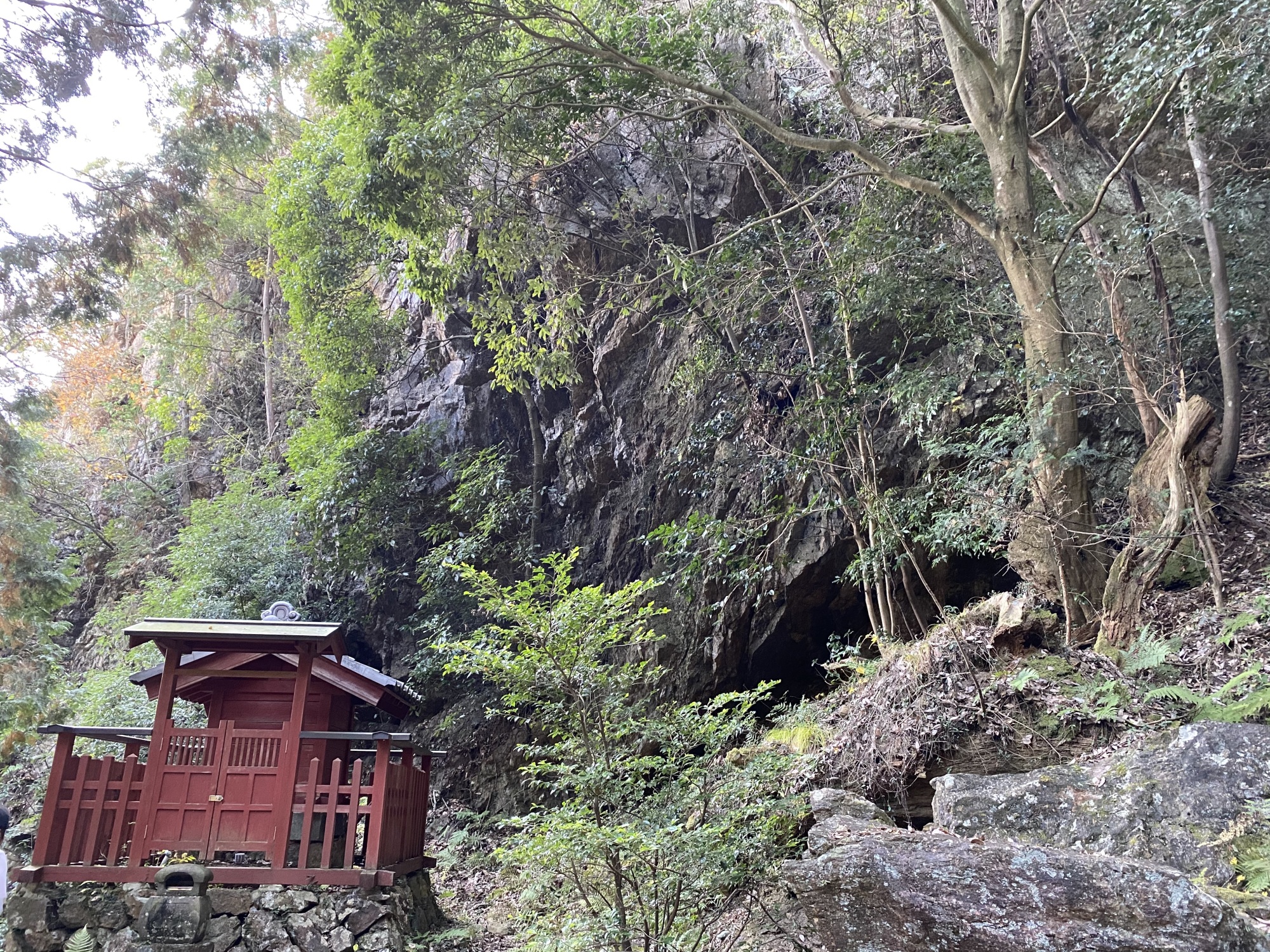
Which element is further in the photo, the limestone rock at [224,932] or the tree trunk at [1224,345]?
the tree trunk at [1224,345]

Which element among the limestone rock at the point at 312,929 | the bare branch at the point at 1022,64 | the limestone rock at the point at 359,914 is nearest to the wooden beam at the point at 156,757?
the limestone rock at the point at 312,929

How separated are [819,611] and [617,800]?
5.27 meters

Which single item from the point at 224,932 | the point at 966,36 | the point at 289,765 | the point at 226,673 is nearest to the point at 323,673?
the point at 226,673

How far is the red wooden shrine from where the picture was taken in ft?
22.5

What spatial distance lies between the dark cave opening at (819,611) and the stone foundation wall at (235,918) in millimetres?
5037

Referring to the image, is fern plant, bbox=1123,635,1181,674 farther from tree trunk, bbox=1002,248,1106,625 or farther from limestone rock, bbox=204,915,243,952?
limestone rock, bbox=204,915,243,952

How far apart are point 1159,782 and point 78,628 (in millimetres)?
21542

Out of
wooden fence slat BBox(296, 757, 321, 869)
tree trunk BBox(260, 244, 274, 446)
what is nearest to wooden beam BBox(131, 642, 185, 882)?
wooden fence slat BBox(296, 757, 321, 869)

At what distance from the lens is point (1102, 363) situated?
6984 mm

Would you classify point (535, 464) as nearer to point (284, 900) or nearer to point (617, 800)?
point (284, 900)

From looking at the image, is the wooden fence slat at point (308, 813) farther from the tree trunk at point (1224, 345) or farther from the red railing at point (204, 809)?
the tree trunk at point (1224, 345)

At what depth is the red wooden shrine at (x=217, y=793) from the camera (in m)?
6.87

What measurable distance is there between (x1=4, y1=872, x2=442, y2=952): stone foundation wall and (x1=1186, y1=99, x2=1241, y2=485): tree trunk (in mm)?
8742

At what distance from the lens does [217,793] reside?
7074 mm
